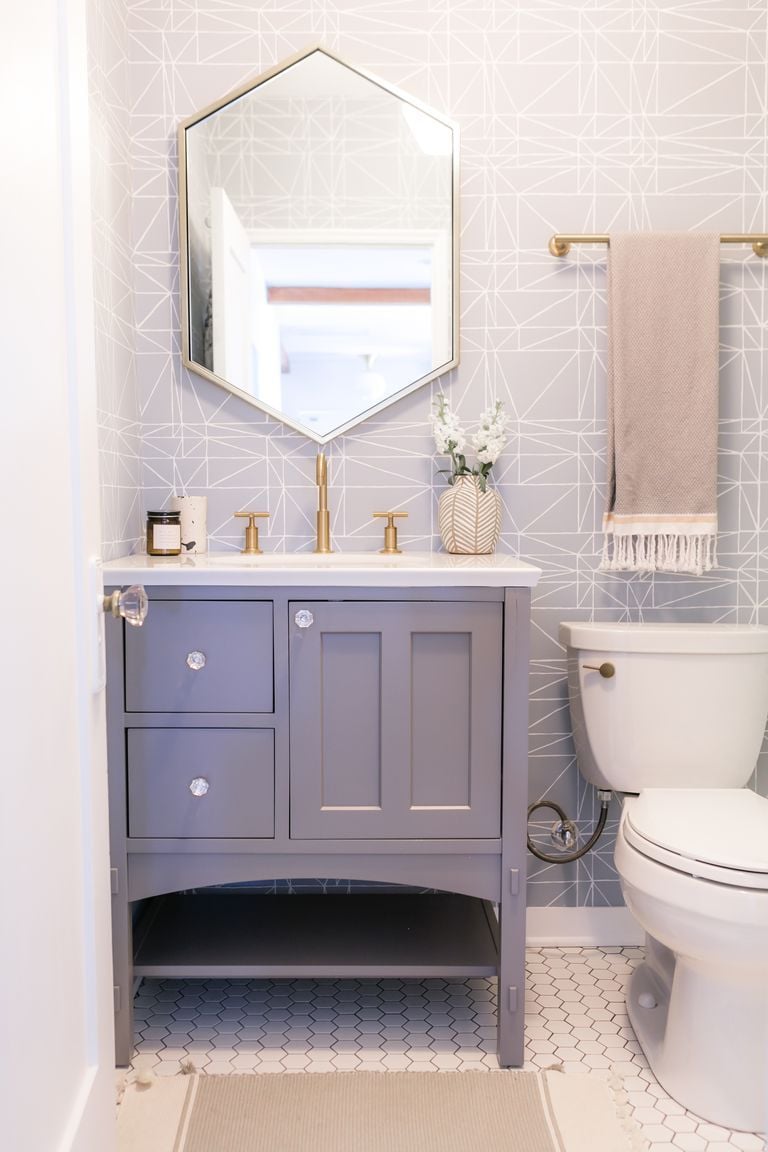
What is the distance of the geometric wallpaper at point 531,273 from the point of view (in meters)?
1.99

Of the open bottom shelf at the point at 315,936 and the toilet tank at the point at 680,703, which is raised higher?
the toilet tank at the point at 680,703

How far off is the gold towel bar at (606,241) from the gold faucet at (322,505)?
0.70 m

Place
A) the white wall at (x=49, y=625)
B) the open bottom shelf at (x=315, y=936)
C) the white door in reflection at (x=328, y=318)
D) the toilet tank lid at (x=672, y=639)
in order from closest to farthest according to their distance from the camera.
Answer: the white wall at (x=49, y=625) → the open bottom shelf at (x=315, y=936) → the toilet tank lid at (x=672, y=639) → the white door in reflection at (x=328, y=318)

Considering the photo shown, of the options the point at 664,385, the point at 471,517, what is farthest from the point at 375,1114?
the point at 664,385

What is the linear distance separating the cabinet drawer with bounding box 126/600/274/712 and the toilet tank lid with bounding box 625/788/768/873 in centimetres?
71

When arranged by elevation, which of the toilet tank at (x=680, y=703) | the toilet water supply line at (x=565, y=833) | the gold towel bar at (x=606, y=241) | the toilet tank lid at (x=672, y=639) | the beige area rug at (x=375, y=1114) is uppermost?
the gold towel bar at (x=606, y=241)

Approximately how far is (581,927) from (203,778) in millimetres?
1041

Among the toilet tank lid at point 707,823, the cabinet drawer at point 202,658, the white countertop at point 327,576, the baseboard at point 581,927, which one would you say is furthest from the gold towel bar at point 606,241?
the baseboard at point 581,927

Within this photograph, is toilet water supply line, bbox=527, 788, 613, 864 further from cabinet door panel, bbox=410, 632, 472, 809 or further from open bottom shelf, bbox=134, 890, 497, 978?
cabinet door panel, bbox=410, 632, 472, 809

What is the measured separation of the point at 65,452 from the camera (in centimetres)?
92

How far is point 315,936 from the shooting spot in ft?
5.95

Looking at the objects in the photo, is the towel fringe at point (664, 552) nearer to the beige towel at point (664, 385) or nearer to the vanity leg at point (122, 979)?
the beige towel at point (664, 385)

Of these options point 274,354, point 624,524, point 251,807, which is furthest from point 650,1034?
point 274,354

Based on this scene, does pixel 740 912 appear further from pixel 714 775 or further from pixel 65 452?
pixel 65 452
